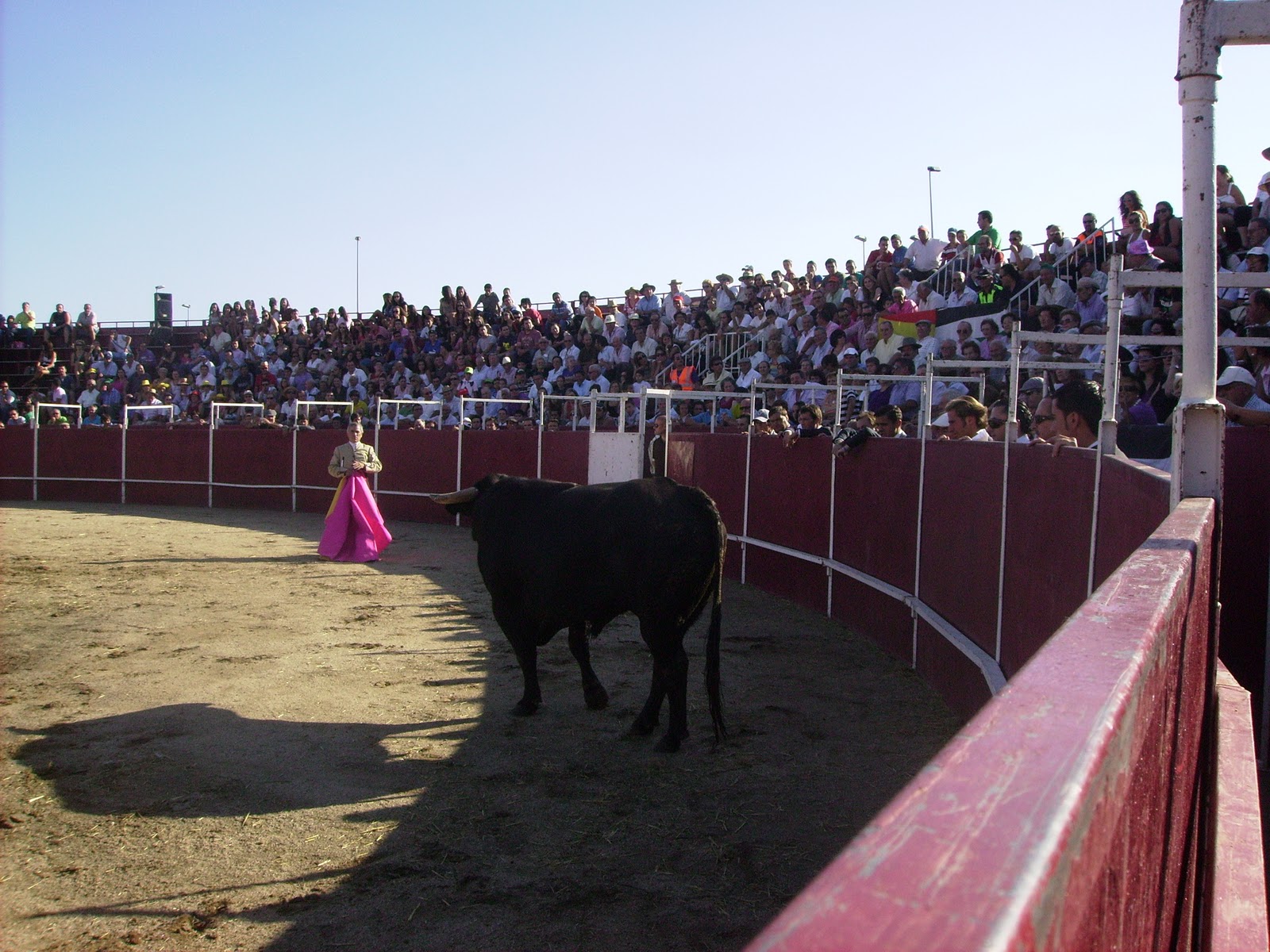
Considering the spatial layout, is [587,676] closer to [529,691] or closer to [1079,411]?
[529,691]

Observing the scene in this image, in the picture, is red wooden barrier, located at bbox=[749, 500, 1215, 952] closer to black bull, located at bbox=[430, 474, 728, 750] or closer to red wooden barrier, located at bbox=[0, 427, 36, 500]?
black bull, located at bbox=[430, 474, 728, 750]

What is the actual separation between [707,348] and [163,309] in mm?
22485

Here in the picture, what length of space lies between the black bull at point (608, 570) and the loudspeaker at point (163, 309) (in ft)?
101

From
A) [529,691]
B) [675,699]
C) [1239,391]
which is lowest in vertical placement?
[529,691]

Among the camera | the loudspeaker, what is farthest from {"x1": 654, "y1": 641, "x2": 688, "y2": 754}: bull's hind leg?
the loudspeaker

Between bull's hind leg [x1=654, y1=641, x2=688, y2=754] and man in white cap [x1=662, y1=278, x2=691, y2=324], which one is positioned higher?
man in white cap [x1=662, y1=278, x2=691, y2=324]

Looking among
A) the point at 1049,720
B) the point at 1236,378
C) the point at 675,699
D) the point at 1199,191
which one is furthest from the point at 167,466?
the point at 1049,720

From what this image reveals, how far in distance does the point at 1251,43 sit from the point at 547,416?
14.7 m

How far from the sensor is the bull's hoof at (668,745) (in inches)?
207

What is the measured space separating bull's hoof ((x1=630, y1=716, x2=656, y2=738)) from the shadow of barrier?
167 cm

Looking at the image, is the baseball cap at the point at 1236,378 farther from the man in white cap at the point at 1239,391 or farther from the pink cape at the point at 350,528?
the pink cape at the point at 350,528

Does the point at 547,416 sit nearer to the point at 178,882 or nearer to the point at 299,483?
the point at 299,483

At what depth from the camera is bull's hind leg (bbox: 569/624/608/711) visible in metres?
6.02

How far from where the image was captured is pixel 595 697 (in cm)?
602
